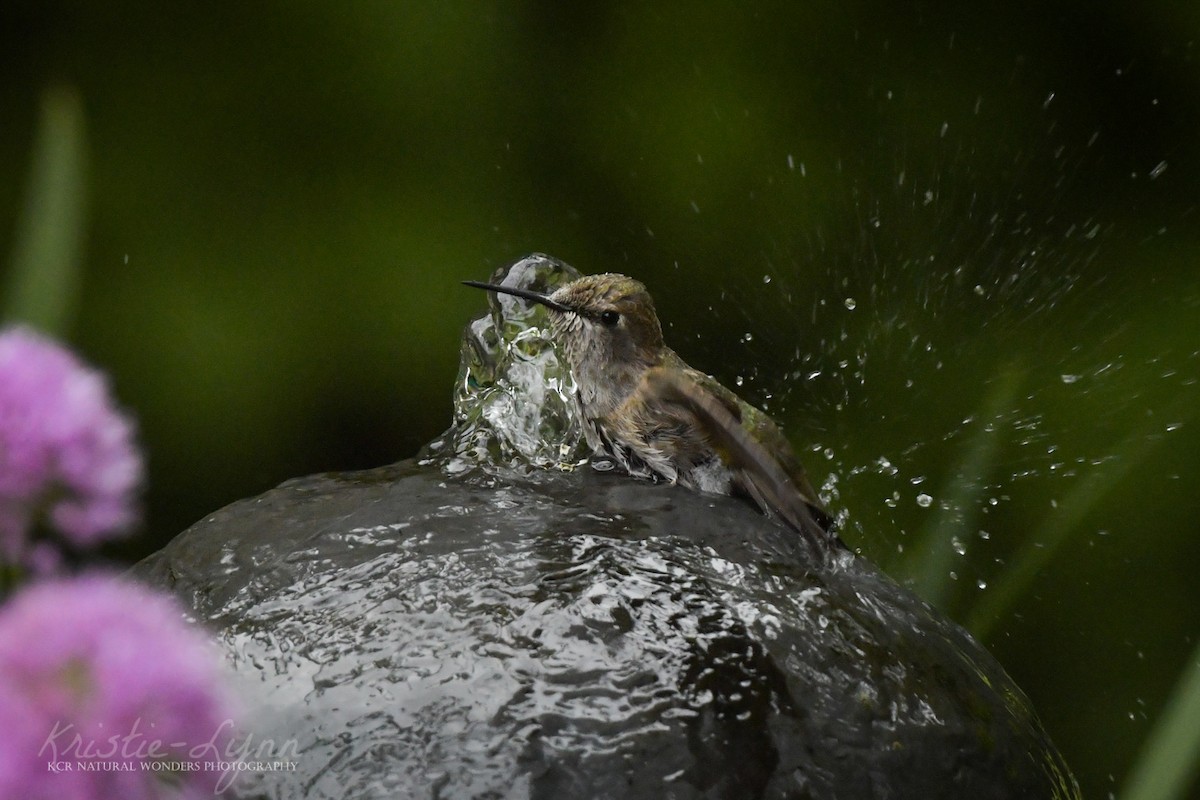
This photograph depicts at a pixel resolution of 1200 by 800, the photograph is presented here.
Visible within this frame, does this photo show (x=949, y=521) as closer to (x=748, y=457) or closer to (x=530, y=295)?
(x=748, y=457)

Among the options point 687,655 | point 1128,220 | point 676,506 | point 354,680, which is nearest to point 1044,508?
point 1128,220

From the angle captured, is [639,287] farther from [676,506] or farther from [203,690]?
[203,690]

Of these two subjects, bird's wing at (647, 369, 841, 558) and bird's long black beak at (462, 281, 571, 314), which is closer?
bird's wing at (647, 369, 841, 558)

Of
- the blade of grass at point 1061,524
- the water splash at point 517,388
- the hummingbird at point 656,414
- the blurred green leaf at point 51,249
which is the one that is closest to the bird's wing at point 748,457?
the hummingbird at point 656,414

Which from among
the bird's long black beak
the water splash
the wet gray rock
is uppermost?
the bird's long black beak

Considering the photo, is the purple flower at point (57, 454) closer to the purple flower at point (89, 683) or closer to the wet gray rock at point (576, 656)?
the purple flower at point (89, 683)

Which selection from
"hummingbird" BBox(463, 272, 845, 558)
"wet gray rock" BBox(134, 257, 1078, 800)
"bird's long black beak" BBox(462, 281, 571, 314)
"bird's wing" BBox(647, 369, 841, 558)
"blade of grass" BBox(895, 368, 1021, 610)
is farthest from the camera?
"bird's long black beak" BBox(462, 281, 571, 314)

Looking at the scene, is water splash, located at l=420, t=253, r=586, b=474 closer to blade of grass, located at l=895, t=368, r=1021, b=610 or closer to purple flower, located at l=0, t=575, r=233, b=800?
blade of grass, located at l=895, t=368, r=1021, b=610

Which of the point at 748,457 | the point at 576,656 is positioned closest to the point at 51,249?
the point at 576,656

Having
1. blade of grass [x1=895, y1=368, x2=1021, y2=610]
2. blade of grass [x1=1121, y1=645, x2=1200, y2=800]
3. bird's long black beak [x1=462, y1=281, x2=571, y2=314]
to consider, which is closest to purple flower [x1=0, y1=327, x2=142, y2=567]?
blade of grass [x1=1121, y1=645, x2=1200, y2=800]
